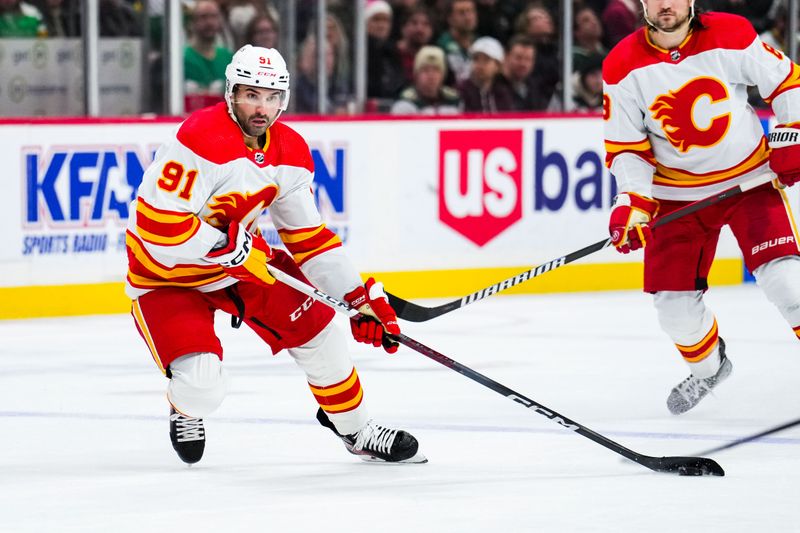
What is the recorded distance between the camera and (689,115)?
4.25 meters

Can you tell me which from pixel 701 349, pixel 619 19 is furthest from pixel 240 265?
pixel 619 19

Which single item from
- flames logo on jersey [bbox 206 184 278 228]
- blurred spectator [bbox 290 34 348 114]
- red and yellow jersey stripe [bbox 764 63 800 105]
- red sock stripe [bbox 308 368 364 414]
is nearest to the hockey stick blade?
red sock stripe [bbox 308 368 364 414]

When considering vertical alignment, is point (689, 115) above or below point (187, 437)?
above

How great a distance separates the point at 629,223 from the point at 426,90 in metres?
3.60

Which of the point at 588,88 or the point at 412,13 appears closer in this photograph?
the point at 412,13

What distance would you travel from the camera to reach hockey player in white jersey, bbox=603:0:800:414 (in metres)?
4.18

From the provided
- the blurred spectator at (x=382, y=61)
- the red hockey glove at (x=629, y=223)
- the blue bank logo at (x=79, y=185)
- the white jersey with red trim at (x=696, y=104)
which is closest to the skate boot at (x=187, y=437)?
the red hockey glove at (x=629, y=223)

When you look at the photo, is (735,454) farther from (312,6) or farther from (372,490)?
(312,6)

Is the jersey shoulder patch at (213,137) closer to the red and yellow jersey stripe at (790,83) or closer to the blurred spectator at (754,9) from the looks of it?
the red and yellow jersey stripe at (790,83)

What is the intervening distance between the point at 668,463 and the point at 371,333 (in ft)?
2.19

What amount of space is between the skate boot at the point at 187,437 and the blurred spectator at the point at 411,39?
4.20 meters

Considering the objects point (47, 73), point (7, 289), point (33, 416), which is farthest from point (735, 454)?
point (47, 73)

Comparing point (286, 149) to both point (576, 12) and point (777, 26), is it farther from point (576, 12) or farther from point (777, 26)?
point (777, 26)

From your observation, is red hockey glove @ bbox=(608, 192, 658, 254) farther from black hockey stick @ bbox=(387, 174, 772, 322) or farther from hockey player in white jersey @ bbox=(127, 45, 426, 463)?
hockey player in white jersey @ bbox=(127, 45, 426, 463)
